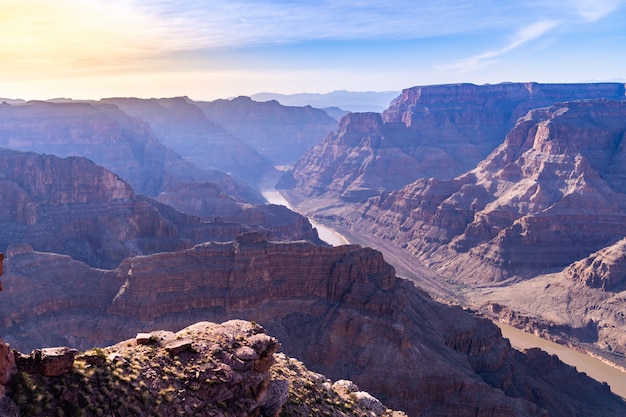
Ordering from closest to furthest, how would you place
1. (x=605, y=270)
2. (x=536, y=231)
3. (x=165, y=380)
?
(x=165, y=380)
(x=605, y=270)
(x=536, y=231)

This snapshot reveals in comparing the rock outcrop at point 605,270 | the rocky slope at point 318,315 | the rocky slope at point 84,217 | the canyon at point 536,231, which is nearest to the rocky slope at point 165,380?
the rocky slope at point 318,315

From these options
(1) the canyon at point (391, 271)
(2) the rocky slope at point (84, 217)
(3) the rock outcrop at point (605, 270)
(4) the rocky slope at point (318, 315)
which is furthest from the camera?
(3) the rock outcrop at point (605, 270)

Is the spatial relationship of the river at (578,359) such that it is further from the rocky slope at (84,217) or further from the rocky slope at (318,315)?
the rocky slope at (84,217)

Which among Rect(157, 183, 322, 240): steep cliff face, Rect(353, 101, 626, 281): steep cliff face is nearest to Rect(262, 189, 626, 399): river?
Rect(353, 101, 626, 281): steep cliff face

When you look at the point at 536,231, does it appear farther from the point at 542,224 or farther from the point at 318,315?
the point at 318,315

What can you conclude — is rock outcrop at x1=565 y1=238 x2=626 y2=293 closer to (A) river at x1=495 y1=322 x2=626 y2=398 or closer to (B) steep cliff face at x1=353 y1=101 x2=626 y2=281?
(B) steep cliff face at x1=353 y1=101 x2=626 y2=281

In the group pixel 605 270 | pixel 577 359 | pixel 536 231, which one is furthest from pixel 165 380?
pixel 536 231

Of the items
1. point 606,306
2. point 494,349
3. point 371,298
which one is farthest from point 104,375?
point 606,306
